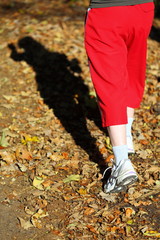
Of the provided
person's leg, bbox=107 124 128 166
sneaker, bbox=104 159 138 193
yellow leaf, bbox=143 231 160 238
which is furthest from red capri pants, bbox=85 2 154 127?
Answer: yellow leaf, bbox=143 231 160 238

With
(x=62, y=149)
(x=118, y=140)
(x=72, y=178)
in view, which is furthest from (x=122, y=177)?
(x=62, y=149)

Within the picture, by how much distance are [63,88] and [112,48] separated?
288cm

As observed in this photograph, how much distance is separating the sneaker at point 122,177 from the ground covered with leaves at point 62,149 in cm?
13

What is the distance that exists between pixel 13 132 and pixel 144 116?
5.62 feet

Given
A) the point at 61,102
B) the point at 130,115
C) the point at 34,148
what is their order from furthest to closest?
1. the point at 61,102
2. the point at 34,148
3. the point at 130,115

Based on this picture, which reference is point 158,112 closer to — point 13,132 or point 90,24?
point 13,132

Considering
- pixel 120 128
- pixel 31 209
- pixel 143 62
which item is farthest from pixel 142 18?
pixel 31 209

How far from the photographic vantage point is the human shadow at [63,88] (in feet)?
16.8

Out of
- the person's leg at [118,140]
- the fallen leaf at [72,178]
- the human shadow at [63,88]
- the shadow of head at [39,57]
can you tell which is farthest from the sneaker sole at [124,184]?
the shadow of head at [39,57]

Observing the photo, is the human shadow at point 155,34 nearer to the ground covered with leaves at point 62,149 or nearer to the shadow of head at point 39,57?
the ground covered with leaves at point 62,149

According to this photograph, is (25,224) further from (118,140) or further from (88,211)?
(118,140)

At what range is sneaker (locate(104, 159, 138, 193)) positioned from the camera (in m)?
3.73

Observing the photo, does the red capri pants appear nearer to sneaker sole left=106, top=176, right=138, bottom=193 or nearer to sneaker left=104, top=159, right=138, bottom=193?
sneaker left=104, top=159, right=138, bottom=193

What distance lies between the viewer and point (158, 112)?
5.66m
